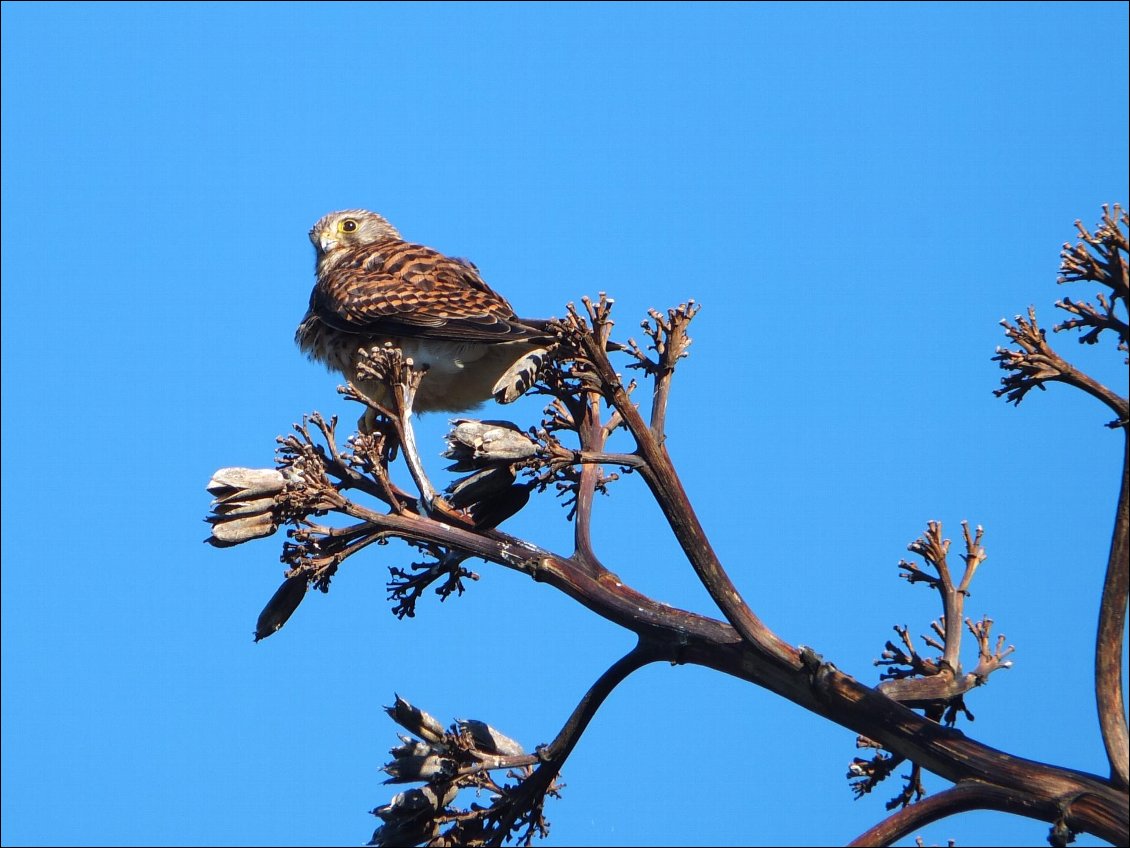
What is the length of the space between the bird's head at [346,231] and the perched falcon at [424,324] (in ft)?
5.63

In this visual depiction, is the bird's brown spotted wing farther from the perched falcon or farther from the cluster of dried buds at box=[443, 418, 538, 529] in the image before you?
the cluster of dried buds at box=[443, 418, 538, 529]

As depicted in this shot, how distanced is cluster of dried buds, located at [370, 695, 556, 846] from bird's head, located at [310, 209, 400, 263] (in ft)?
21.7

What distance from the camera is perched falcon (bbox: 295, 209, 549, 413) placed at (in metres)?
7.48

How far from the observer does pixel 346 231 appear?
11.2m

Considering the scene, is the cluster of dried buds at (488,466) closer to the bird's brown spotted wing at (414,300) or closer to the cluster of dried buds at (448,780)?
the cluster of dried buds at (448,780)

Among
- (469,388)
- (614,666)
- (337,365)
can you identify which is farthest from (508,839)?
(337,365)

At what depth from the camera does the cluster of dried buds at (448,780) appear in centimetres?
489

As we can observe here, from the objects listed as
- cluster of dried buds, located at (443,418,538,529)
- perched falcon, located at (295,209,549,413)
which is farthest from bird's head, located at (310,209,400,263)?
cluster of dried buds, located at (443,418,538,529)

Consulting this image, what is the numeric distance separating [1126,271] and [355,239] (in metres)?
7.80

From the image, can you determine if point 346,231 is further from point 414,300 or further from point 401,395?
point 401,395

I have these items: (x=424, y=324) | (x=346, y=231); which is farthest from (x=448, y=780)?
(x=346, y=231)

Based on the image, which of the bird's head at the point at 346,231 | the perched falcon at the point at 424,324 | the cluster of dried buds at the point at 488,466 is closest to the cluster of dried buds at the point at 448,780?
the cluster of dried buds at the point at 488,466

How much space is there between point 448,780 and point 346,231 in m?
7.02

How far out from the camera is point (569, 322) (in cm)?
489
